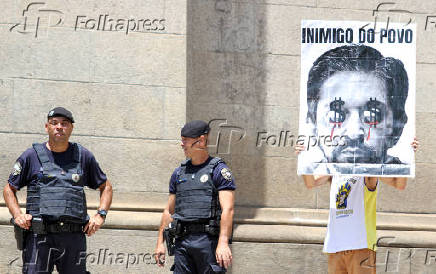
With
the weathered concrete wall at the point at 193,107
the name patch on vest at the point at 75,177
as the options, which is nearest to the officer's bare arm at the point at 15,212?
the name patch on vest at the point at 75,177

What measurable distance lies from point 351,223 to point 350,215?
0.08 meters

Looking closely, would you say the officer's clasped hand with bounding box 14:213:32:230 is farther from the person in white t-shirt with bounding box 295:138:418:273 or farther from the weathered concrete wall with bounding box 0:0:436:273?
the person in white t-shirt with bounding box 295:138:418:273

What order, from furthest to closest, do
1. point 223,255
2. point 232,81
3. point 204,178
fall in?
point 232,81, point 204,178, point 223,255

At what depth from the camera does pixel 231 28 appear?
9320 mm

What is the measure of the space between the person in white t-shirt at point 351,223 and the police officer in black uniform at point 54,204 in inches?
80.5

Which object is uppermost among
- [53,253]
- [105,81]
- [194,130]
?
[105,81]

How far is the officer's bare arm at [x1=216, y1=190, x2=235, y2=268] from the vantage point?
6.04 metres

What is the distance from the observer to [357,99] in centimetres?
635

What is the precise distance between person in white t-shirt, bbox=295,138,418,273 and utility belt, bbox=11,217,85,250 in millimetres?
2123

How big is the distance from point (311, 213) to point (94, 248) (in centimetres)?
288

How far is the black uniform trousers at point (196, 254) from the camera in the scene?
6.14 m

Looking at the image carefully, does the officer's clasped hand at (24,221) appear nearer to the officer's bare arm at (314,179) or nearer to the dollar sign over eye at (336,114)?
the officer's bare arm at (314,179)

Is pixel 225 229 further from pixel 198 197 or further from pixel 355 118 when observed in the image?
pixel 355 118

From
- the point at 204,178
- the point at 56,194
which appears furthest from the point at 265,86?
the point at 56,194
